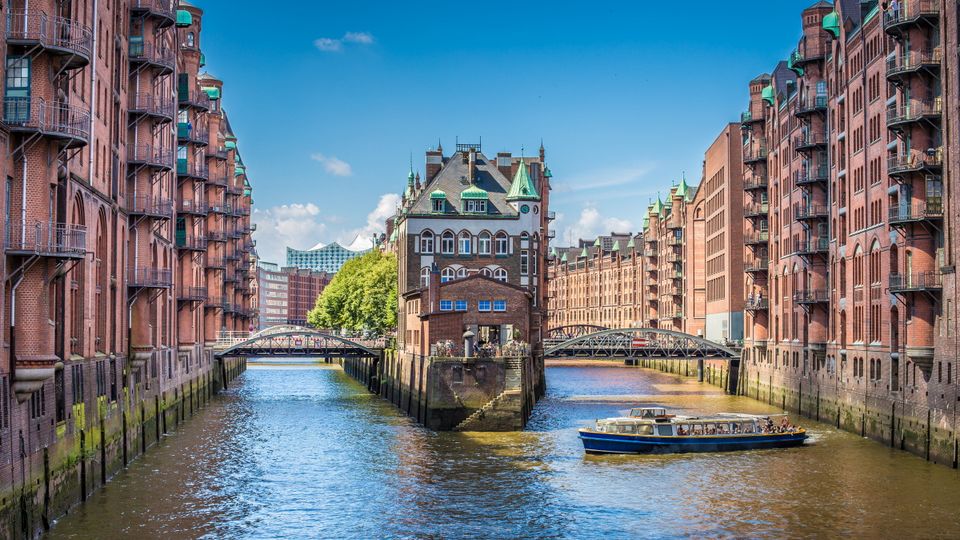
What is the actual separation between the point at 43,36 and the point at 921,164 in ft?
121

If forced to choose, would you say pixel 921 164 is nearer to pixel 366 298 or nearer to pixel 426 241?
pixel 426 241

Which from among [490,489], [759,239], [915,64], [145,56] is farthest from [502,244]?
[490,489]

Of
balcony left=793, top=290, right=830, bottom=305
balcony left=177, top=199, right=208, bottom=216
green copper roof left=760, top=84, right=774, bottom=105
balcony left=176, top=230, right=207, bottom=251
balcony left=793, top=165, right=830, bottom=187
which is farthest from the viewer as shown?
green copper roof left=760, top=84, right=774, bottom=105

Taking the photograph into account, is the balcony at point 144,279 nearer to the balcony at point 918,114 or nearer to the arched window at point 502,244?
the balcony at point 918,114

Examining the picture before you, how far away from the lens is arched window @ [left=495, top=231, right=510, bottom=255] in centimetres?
9625

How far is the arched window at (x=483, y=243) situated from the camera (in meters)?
96.1

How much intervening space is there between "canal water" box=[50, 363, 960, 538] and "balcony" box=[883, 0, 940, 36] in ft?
63.0

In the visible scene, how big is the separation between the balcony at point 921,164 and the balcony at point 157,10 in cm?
3527

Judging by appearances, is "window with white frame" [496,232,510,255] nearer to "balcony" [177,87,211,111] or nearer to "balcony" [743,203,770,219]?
"balcony" [743,203,770,219]

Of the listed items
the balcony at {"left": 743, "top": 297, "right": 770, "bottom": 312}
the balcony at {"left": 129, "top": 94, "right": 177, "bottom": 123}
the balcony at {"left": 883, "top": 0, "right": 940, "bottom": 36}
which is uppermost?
the balcony at {"left": 883, "top": 0, "right": 940, "bottom": 36}

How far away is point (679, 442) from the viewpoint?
5862 centimetres

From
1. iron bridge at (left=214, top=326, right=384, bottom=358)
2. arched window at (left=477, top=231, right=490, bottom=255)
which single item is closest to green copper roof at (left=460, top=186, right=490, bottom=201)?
arched window at (left=477, top=231, right=490, bottom=255)

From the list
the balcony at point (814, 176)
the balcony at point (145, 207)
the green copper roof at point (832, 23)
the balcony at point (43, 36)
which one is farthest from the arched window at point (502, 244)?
the balcony at point (43, 36)

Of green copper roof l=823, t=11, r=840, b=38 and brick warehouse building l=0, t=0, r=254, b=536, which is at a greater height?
green copper roof l=823, t=11, r=840, b=38
